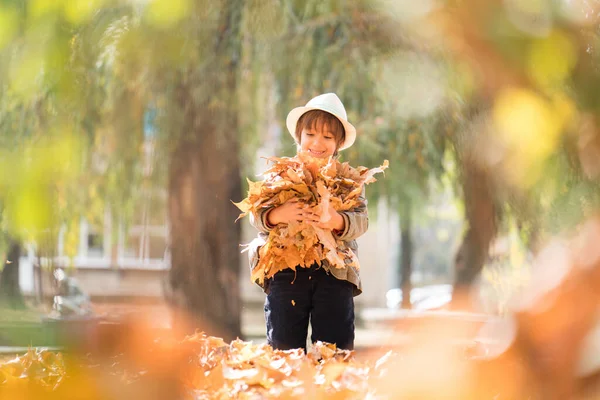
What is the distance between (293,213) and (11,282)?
815 centimetres

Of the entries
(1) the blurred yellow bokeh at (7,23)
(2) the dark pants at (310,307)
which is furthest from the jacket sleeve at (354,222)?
(1) the blurred yellow bokeh at (7,23)

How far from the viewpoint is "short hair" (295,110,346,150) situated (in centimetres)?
244

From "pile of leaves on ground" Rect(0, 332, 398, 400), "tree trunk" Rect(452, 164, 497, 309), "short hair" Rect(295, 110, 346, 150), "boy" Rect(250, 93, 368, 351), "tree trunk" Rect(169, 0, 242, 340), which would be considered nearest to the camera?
"pile of leaves on ground" Rect(0, 332, 398, 400)

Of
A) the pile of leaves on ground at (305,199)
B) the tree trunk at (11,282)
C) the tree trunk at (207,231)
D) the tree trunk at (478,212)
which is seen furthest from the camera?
the tree trunk at (11,282)

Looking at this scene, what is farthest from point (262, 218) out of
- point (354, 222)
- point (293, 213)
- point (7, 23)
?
point (7, 23)

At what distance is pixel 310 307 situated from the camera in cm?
238

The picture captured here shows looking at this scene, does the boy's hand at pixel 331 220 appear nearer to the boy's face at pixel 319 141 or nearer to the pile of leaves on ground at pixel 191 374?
the boy's face at pixel 319 141

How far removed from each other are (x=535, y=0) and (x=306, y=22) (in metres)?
4.88

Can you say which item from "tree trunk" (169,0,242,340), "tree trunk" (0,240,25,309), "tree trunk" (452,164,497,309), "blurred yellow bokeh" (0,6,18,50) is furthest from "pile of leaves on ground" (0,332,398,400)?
"tree trunk" (0,240,25,309)

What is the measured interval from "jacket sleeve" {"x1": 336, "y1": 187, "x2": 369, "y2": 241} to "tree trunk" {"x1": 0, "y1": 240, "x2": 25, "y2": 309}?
5.60 meters

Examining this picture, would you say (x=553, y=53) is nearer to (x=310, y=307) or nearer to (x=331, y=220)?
(x=331, y=220)

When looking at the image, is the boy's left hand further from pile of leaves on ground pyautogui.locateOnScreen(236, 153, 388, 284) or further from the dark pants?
the dark pants

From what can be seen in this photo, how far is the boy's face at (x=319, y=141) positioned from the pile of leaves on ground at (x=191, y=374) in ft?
3.12

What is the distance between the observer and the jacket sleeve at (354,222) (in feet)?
7.15
